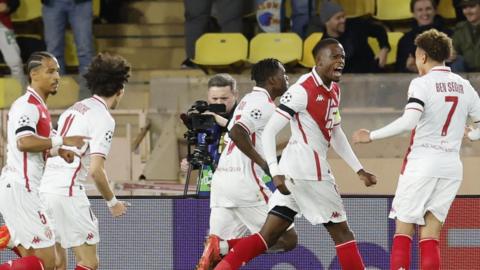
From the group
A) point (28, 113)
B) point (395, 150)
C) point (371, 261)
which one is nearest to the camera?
point (28, 113)

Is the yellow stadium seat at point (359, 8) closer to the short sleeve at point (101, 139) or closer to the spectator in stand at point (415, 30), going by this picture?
the spectator in stand at point (415, 30)

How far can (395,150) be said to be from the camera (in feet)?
42.1

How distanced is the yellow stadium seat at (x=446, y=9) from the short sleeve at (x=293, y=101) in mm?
5790

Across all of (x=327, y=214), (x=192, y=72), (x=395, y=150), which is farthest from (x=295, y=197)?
(x=192, y=72)

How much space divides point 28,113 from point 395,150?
15.8 feet

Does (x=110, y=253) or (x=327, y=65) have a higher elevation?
(x=327, y=65)

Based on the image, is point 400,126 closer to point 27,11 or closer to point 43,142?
point 43,142

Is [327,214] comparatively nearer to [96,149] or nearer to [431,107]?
[431,107]

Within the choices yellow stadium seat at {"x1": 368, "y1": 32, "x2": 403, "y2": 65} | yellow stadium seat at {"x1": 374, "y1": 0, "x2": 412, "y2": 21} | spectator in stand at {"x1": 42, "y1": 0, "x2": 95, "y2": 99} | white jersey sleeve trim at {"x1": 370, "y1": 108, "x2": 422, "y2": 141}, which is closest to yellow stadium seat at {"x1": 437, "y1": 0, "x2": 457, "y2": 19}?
yellow stadium seat at {"x1": 374, "y1": 0, "x2": 412, "y2": 21}

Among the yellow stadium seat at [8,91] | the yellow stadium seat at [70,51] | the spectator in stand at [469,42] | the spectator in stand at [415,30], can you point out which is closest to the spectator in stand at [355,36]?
the spectator in stand at [415,30]

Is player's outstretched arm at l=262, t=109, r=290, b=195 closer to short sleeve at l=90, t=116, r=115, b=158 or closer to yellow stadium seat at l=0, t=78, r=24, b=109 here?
short sleeve at l=90, t=116, r=115, b=158

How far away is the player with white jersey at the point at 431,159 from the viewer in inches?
352

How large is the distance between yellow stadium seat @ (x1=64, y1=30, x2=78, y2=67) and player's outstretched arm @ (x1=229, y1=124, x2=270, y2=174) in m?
6.16

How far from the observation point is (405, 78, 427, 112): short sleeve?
884 cm
